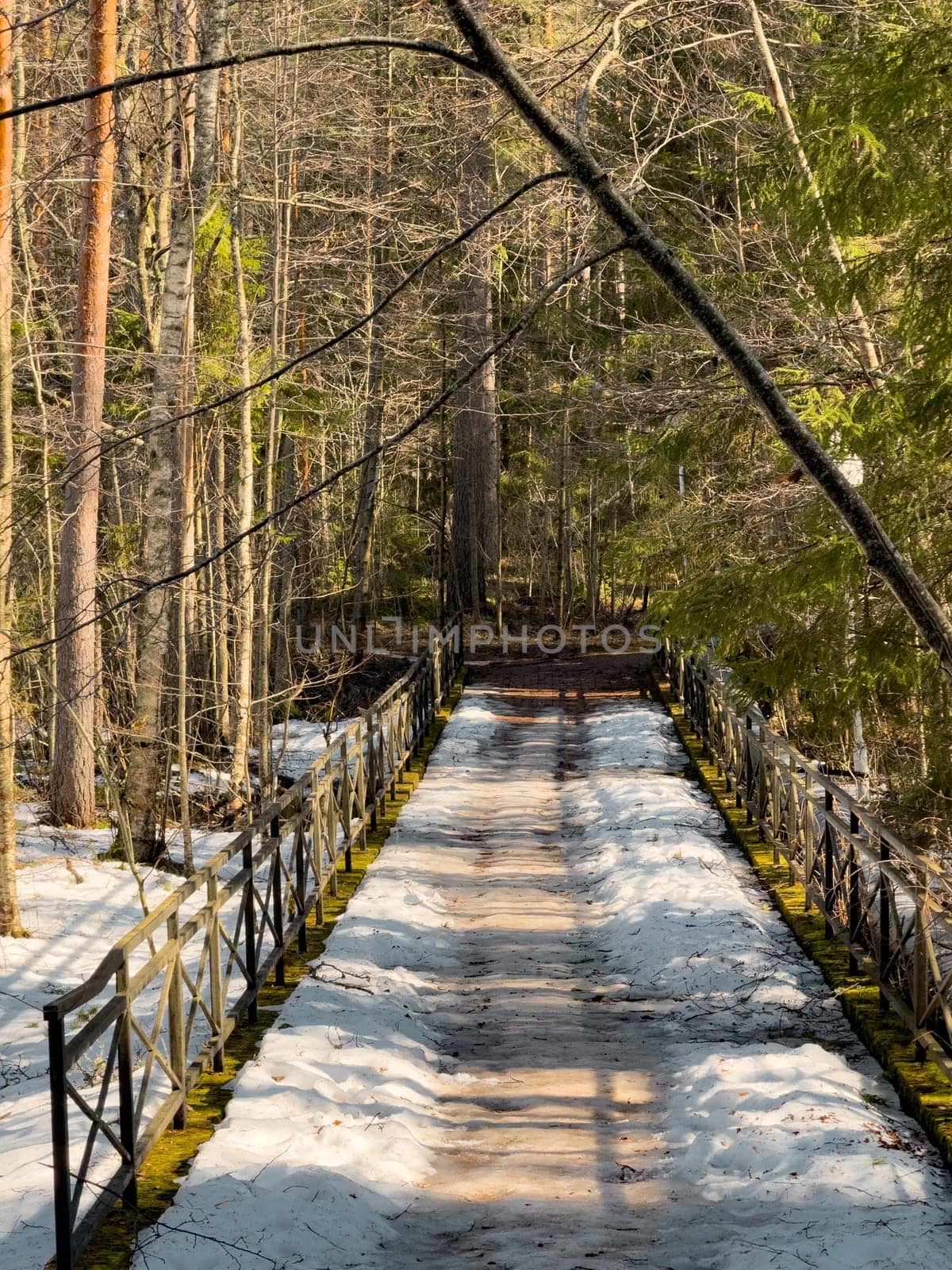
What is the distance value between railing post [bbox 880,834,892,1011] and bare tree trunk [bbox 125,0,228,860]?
5849mm

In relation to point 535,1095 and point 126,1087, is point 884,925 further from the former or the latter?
point 126,1087

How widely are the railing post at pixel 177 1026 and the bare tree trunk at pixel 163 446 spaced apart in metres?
4.97

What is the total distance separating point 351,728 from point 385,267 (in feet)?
49.6

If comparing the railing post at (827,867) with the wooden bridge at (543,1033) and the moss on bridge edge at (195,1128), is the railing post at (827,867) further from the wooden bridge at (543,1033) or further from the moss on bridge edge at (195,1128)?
the moss on bridge edge at (195,1128)

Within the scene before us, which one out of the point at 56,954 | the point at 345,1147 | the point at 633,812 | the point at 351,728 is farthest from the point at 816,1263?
the point at 633,812

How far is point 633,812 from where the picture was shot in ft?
41.1

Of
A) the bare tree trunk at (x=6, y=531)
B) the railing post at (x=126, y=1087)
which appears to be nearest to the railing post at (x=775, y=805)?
the bare tree trunk at (x=6, y=531)

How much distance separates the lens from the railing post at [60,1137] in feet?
13.2

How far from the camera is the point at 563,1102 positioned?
624cm

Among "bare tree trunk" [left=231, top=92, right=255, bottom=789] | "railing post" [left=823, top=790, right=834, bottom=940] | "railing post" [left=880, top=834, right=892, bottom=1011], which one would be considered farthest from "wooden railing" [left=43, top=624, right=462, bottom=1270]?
"railing post" [left=823, top=790, right=834, bottom=940]

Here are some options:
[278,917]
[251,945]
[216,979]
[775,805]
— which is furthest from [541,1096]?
[775,805]

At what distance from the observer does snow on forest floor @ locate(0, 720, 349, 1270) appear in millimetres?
4672

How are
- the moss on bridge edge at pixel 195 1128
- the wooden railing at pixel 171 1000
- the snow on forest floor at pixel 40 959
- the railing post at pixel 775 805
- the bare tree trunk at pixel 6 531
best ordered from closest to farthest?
the wooden railing at pixel 171 1000 → the moss on bridge edge at pixel 195 1128 → the snow on forest floor at pixel 40 959 → the bare tree trunk at pixel 6 531 → the railing post at pixel 775 805

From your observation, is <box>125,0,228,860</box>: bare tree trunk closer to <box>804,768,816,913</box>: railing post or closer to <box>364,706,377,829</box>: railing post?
<box>364,706,377,829</box>: railing post
